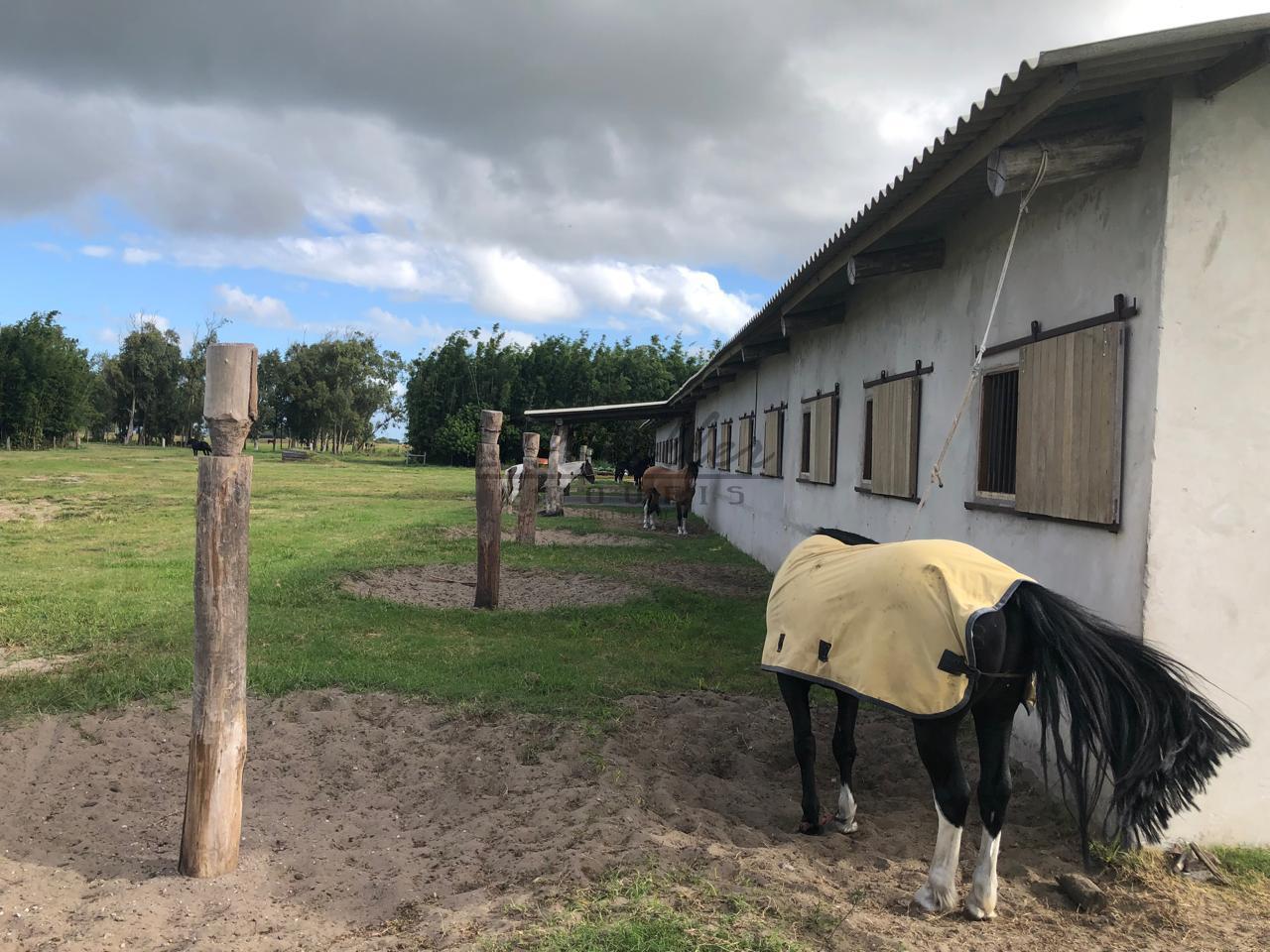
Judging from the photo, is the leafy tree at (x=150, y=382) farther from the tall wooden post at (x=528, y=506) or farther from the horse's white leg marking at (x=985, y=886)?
the horse's white leg marking at (x=985, y=886)

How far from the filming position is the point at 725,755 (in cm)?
502

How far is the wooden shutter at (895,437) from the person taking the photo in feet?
23.1

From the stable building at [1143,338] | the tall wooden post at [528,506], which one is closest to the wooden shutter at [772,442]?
the tall wooden post at [528,506]

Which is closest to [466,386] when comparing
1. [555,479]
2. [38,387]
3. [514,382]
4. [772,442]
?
[514,382]

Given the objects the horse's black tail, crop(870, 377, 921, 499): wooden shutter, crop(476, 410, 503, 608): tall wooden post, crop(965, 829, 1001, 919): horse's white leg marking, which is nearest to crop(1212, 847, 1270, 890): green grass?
the horse's black tail

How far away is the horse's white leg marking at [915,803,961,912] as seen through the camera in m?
3.29

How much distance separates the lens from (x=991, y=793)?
10.8ft

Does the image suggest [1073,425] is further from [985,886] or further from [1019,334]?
[985,886]

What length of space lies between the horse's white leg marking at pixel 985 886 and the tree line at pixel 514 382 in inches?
1670

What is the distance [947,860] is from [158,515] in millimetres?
18040

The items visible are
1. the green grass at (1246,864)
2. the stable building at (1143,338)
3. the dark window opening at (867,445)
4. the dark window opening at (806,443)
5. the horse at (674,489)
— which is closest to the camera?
the green grass at (1246,864)

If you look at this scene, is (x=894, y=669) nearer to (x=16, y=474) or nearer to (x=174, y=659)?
(x=174, y=659)

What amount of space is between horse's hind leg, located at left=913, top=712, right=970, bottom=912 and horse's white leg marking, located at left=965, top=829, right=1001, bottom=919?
70 mm

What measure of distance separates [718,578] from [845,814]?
8234 millimetres
